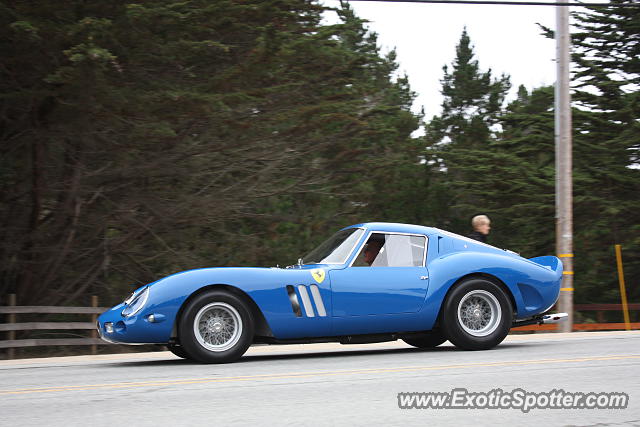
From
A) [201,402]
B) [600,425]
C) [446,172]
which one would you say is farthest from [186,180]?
[446,172]

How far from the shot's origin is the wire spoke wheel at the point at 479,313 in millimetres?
9195

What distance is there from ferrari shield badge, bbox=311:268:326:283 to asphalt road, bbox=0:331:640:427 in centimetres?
85

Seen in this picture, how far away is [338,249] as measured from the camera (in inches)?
365

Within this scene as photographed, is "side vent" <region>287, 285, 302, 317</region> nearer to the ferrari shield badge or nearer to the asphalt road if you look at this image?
the ferrari shield badge

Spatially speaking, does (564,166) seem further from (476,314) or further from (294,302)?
(294,302)

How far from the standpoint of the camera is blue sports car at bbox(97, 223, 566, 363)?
8297 millimetres

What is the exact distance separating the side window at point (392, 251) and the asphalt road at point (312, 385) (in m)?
1.02

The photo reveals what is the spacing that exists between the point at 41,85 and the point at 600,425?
11.9 m

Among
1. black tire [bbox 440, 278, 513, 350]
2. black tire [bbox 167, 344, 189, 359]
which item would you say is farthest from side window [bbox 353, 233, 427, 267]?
black tire [bbox 167, 344, 189, 359]

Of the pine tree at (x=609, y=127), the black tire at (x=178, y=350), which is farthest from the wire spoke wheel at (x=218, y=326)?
the pine tree at (x=609, y=127)

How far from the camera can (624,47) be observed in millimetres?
24125

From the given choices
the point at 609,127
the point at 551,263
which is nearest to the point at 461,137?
the point at 609,127

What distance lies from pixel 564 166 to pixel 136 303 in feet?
29.9

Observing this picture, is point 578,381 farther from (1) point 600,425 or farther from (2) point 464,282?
(2) point 464,282
